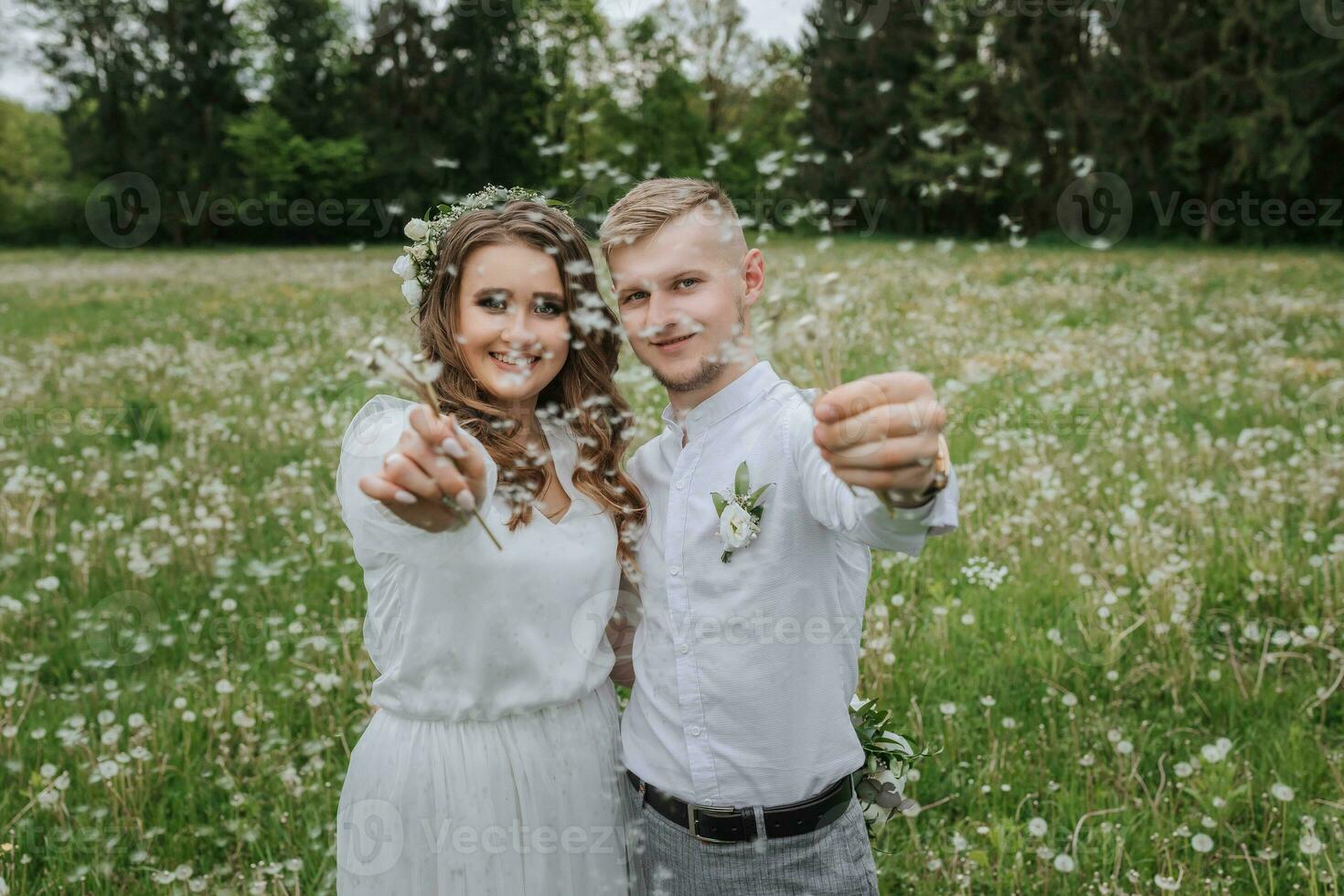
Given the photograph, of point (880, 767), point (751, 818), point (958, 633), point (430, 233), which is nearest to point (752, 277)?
point (430, 233)

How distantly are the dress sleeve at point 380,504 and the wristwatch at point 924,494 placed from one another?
83 cm

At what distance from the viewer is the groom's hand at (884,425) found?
1650mm

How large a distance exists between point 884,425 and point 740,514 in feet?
2.23

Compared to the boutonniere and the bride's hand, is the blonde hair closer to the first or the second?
the boutonniere

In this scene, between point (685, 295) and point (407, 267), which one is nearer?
point (685, 295)

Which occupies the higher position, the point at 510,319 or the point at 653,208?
the point at 653,208

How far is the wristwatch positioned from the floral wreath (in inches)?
61.8

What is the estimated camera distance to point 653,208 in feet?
7.92

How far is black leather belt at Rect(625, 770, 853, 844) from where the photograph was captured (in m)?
2.36

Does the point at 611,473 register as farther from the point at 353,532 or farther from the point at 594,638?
the point at 353,532

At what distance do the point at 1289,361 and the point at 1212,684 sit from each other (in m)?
6.88

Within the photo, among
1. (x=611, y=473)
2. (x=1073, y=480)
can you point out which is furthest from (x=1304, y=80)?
(x=611, y=473)

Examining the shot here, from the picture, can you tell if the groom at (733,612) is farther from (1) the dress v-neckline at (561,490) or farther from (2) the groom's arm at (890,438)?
(2) the groom's arm at (890,438)

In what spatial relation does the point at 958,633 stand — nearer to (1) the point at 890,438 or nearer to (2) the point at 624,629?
(2) the point at 624,629
